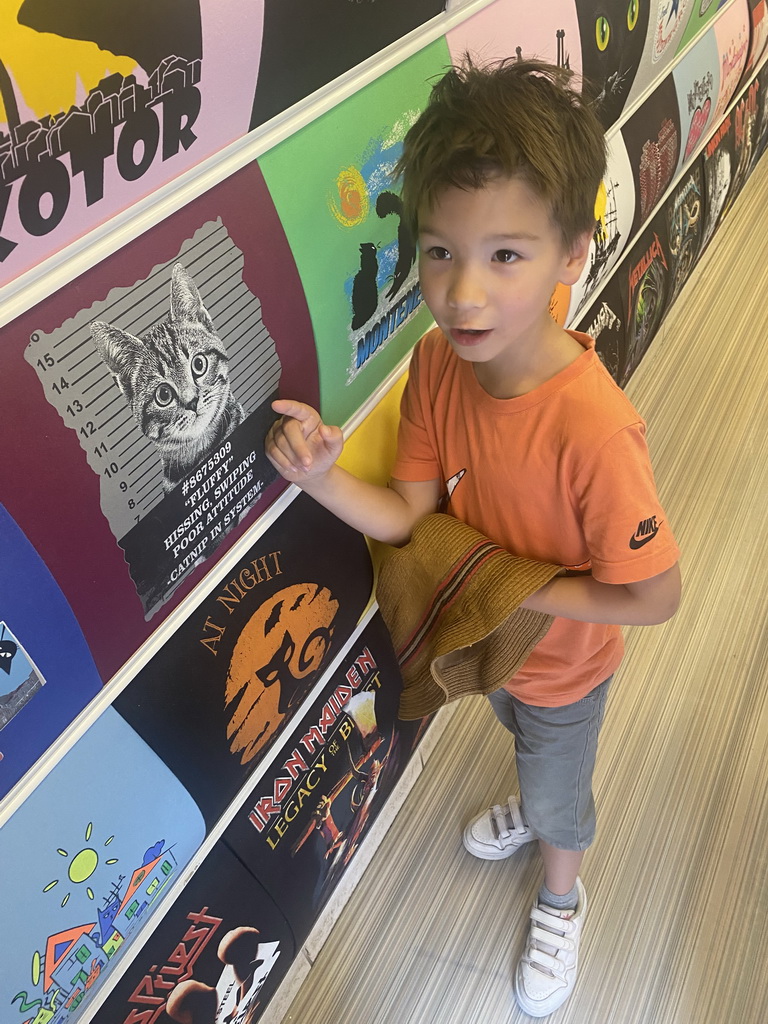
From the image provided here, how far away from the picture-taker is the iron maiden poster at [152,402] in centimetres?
56

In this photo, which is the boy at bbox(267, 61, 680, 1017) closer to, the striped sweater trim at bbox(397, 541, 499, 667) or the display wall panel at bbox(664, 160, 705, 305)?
the striped sweater trim at bbox(397, 541, 499, 667)

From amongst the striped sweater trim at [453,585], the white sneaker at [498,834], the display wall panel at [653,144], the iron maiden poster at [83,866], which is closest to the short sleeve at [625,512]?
the striped sweater trim at [453,585]

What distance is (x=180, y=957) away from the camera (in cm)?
89

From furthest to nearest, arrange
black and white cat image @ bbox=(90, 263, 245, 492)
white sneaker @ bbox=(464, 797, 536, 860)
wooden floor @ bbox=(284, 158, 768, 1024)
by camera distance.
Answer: white sneaker @ bbox=(464, 797, 536, 860) → wooden floor @ bbox=(284, 158, 768, 1024) → black and white cat image @ bbox=(90, 263, 245, 492)

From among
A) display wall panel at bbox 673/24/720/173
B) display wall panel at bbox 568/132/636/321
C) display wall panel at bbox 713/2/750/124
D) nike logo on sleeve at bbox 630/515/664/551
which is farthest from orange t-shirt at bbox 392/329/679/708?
display wall panel at bbox 713/2/750/124

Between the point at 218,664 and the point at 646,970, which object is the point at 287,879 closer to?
the point at 218,664

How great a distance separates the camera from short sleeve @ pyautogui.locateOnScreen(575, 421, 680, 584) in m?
0.78

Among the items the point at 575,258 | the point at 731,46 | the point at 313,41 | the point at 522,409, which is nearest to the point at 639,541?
the point at 522,409

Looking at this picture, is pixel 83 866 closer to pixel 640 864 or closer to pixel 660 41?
pixel 640 864

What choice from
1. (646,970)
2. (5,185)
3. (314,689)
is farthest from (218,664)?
(646,970)

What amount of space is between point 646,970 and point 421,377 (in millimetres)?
930

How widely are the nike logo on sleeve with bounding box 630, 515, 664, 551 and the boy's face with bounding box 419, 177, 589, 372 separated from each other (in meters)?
0.22

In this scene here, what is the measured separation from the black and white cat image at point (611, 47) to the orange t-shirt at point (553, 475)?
0.67 metres

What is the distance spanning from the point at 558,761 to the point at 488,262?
2.25ft
